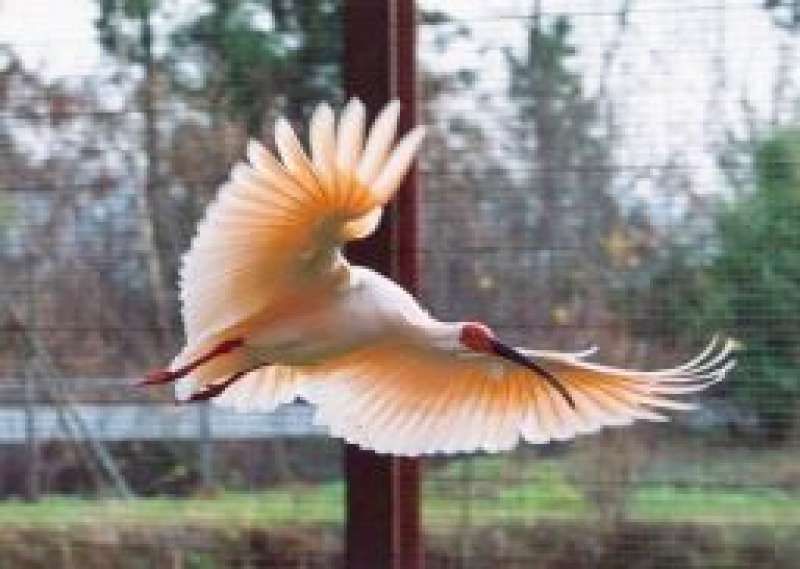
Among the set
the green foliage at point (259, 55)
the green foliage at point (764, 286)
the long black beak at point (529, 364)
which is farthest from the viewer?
the green foliage at point (259, 55)

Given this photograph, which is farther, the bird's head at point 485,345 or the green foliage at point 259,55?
the green foliage at point 259,55

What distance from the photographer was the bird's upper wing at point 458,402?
1145 mm

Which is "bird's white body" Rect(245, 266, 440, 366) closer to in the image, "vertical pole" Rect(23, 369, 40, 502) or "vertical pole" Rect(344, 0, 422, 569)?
"vertical pole" Rect(344, 0, 422, 569)

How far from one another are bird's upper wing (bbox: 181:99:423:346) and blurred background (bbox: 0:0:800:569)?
80cm

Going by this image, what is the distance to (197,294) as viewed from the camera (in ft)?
A: 3.50

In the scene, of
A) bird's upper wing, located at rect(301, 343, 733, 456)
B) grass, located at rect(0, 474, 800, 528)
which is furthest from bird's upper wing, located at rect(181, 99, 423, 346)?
grass, located at rect(0, 474, 800, 528)

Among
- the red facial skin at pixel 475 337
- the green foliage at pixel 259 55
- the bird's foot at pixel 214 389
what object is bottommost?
the bird's foot at pixel 214 389

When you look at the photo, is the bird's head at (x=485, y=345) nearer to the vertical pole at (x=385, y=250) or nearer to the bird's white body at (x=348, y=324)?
the bird's white body at (x=348, y=324)

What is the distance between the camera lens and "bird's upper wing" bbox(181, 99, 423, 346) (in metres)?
0.93

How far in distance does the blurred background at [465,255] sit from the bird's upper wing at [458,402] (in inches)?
24.5

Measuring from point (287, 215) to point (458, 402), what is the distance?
262 millimetres

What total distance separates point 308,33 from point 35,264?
1.57 ft

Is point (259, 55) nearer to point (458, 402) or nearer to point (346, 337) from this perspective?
point (458, 402)

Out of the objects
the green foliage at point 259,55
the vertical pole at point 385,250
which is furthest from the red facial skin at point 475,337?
the green foliage at point 259,55
